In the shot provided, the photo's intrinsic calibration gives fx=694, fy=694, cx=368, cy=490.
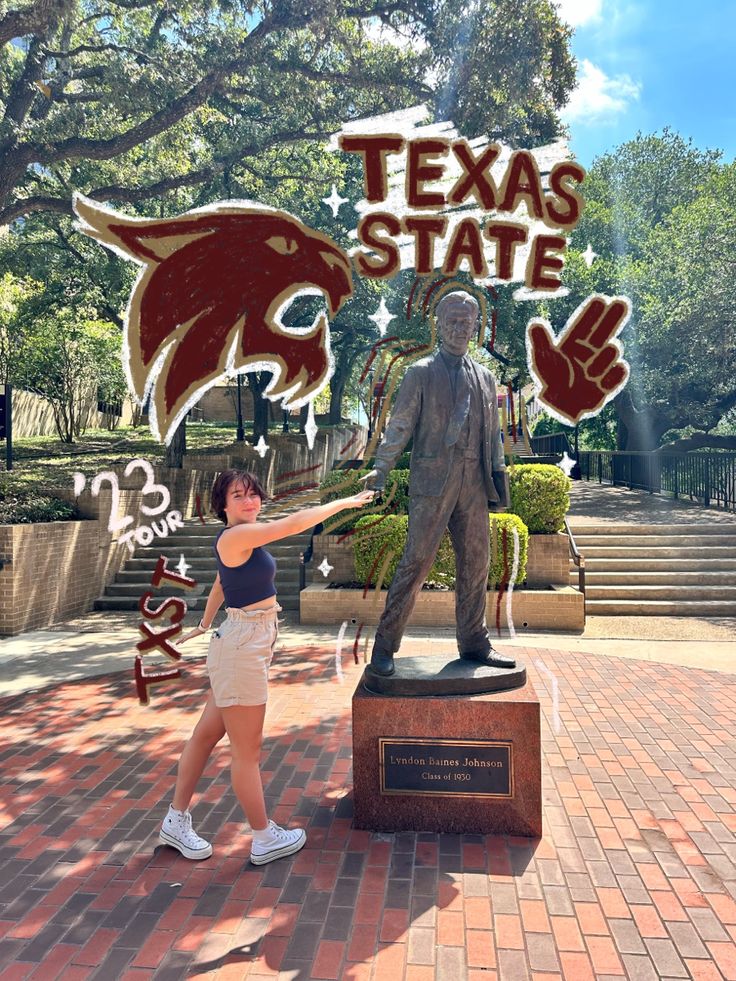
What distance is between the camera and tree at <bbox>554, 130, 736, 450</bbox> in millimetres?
16438

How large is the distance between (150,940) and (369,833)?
1361 mm

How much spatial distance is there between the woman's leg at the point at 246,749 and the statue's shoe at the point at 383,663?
0.87m

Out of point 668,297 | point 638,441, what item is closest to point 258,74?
point 668,297

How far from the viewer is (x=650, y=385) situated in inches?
761

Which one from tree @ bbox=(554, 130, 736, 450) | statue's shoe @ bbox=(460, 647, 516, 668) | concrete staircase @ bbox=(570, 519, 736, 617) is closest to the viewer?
statue's shoe @ bbox=(460, 647, 516, 668)

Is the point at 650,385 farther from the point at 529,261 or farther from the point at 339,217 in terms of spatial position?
the point at 529,261

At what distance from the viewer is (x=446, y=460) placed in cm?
414

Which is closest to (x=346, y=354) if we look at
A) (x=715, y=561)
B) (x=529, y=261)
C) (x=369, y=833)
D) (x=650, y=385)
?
(x=650, y=385)

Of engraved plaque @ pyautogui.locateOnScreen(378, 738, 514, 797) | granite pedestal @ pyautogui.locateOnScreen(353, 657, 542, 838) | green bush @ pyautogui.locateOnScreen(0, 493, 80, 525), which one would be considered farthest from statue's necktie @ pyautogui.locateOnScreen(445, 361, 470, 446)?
green bush @ pyautogui.locateOnScreen(0, 493, 80, 525)

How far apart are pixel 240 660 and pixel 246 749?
0.49 m

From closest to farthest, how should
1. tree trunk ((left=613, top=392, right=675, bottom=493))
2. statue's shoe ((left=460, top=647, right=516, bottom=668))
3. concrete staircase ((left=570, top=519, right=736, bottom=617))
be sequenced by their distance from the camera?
statue's shoe ((left=460, top=647, right=516, bottom=668)), concrete staircase ((left=570, top=519, right=736, bottom=617)), tree trunk ((left=613, top=392, right=675, bottom=493))

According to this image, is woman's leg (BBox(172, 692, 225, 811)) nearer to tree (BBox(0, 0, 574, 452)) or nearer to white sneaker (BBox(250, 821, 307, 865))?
→ white sneaker (BBox(250, 821, 307, 865))

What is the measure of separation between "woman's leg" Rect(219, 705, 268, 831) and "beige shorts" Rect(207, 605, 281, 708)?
0.06 metres

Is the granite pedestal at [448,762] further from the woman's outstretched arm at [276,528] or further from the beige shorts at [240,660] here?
the woman's outstretched arm at [276,528]
